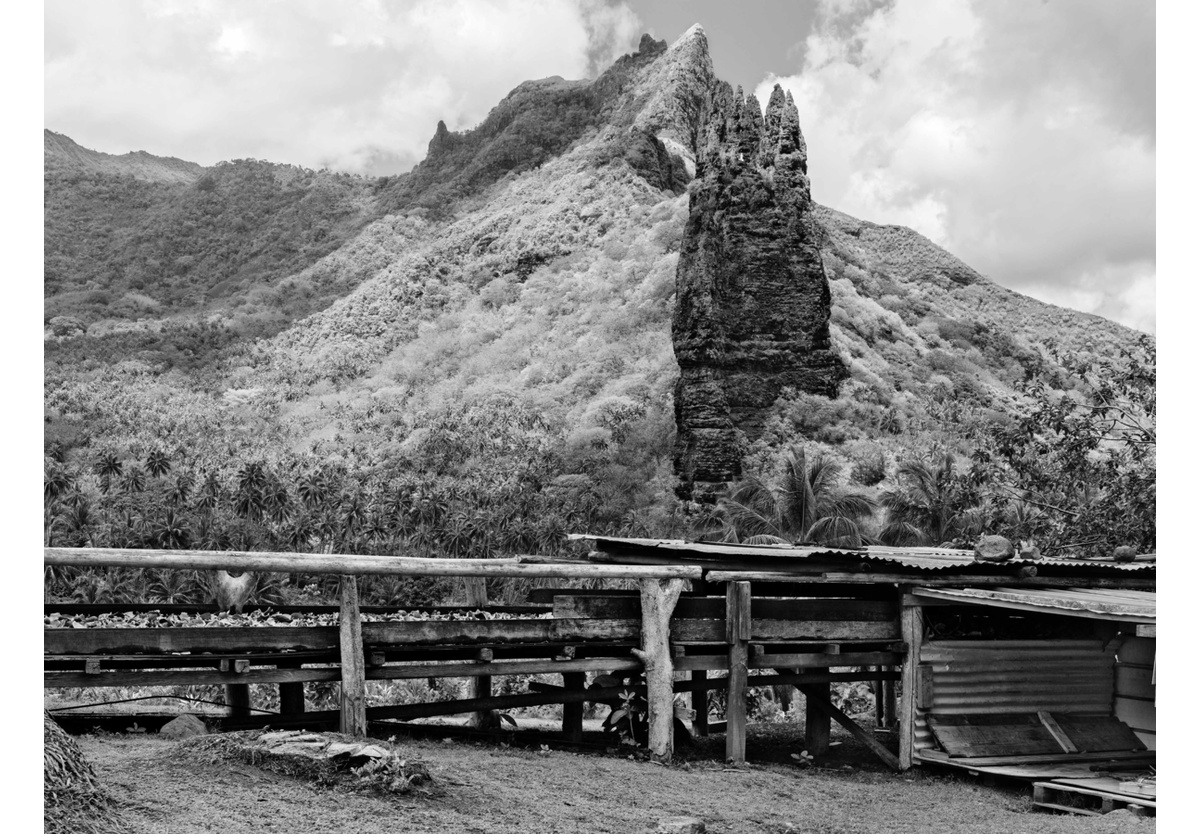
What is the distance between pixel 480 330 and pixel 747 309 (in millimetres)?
35794

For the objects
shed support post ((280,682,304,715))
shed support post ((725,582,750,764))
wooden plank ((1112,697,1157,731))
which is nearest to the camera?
shed support post ((280,682,304,715))

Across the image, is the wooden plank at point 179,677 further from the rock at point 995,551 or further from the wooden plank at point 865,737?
the rock at point 995,551

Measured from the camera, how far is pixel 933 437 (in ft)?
187

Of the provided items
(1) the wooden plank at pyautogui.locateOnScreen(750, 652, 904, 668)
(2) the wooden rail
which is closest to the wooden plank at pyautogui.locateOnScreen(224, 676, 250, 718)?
(2) the wooden rail

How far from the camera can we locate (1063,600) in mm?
11102

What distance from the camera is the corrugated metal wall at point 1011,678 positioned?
11984mm

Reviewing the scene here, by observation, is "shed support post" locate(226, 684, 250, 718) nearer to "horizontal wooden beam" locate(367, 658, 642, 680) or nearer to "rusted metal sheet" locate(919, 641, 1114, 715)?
"horizontal wooden beam" locate(367, 658, 642, 680)

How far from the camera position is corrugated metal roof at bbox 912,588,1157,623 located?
1045cm

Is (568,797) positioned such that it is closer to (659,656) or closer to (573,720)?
(659,656)

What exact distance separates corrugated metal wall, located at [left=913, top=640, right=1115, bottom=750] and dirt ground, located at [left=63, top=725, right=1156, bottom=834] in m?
0.78

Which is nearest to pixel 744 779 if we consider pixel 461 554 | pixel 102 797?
pixel 102 797

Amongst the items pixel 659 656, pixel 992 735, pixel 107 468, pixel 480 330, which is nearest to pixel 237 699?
pixel 659 656

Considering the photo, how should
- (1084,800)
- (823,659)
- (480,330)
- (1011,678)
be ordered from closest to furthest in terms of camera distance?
(1084,800), (823,659), (1011,678), (480,330)

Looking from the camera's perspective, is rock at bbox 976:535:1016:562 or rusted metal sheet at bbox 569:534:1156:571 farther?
rock at bbox 976:535:1016:562
